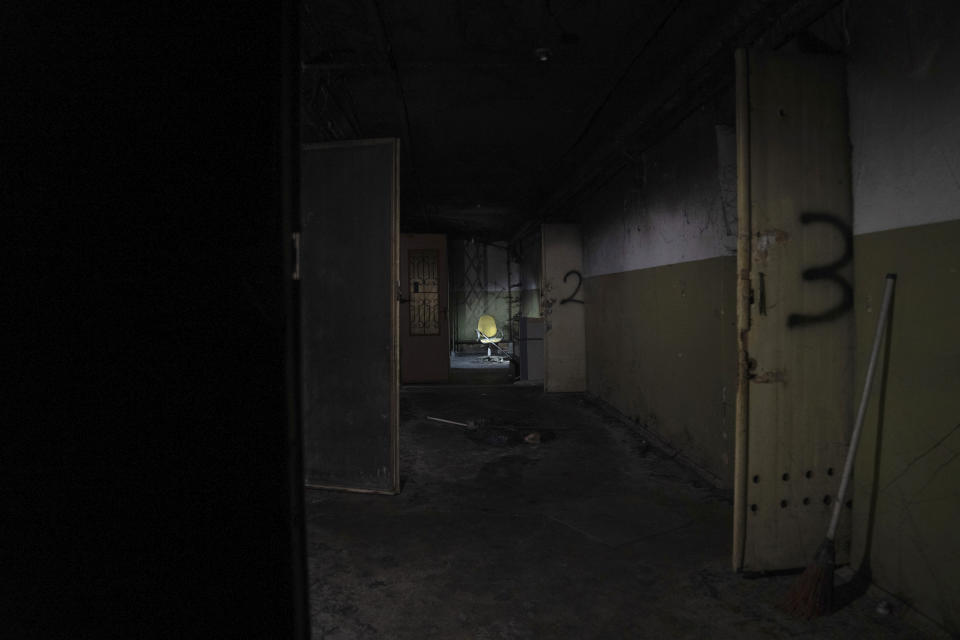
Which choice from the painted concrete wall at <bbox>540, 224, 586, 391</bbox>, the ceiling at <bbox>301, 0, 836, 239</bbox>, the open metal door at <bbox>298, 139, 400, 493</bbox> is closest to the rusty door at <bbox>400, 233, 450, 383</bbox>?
the painted concrete wall at <bbox>540, 224, 586, 391</bbox>

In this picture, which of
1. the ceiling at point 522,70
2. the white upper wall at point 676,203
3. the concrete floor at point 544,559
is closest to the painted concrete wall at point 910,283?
the concrete floor at point 544,559

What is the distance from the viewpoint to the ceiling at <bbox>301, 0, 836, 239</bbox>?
10.2ft

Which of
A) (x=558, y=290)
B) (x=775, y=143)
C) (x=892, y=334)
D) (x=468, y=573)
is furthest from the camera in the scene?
(x=558, y=290)

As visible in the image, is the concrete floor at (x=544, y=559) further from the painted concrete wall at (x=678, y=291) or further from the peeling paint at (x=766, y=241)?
the peeling paint at (x=766, y=241)

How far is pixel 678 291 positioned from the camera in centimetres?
439

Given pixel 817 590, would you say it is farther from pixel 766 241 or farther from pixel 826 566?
pixel 766 241

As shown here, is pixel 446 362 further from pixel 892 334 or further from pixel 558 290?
pixel 892 334

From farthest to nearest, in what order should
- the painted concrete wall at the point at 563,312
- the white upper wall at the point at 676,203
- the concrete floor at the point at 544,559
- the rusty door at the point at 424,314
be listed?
the rusty door at the point at 424,314 < the painted concrete wall at the point at 563,312 < the white upper wall at the point at 676,203 < the concrete floor at the point at 544,559

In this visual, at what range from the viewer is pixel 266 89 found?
2.31 feet

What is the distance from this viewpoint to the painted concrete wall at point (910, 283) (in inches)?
77.4

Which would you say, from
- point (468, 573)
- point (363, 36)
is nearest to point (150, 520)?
point (468, 573)

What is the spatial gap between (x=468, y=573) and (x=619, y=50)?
3.29m

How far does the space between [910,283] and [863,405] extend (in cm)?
50

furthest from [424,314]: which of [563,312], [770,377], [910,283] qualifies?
[910,283]
